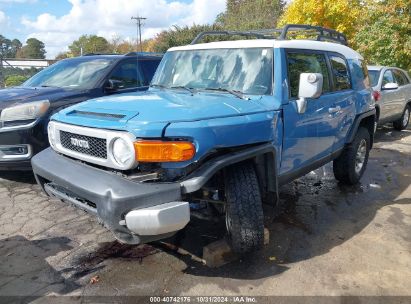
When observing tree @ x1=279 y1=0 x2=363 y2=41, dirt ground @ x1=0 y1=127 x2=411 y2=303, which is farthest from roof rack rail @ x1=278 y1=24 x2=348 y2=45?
tree @ x1=279 y1=0 x2=363 y2=41

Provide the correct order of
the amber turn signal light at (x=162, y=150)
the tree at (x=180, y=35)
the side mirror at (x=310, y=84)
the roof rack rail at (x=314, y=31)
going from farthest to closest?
the tree at (x=180, y=35)
the roof rack rail at (x=314, y=31)
the side mirror at (x=310, y=84)
the amber turn signal light at (x=162, y=150)

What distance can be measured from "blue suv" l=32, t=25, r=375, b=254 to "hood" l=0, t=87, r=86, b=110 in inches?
67.3

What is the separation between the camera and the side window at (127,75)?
599cm

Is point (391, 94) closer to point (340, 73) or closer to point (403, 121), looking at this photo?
point (403, 121)

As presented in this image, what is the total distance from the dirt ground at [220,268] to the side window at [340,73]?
4.81 ft

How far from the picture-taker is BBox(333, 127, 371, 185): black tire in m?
5.17

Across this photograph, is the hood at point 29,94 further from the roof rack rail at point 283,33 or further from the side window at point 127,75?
the roof rack rail at point 283,33

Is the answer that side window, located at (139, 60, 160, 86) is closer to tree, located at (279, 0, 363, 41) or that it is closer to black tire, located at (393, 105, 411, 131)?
black tire, located at (393, 105, 411, 131)

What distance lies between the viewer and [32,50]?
255 ft

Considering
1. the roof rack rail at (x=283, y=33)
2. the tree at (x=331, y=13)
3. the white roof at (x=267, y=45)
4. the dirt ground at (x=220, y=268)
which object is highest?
the tree at (x=331, y=13)

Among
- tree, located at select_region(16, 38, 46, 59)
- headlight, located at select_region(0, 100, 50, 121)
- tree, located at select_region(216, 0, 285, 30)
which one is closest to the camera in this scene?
headlight, located at select_region(0, 100, 50, 121)

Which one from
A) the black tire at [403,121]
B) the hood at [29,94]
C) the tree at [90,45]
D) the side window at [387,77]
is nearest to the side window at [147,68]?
the hood at [29,94]

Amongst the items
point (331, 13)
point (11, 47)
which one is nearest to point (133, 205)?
point (331, 13)

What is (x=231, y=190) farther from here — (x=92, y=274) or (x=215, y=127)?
(x=92, y=274)
